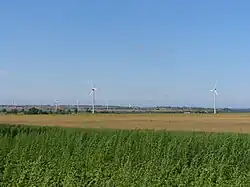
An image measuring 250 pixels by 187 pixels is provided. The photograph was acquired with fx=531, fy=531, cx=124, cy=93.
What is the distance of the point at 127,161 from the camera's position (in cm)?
1430

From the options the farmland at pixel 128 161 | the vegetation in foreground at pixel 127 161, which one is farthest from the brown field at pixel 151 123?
the farmland at pixel 128 161

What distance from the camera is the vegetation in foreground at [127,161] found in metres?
11.4

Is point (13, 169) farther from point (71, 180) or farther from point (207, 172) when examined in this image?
point (207, 172)

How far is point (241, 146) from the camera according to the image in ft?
78.2

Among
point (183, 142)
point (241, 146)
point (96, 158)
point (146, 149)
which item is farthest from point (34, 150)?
point (241, 146)

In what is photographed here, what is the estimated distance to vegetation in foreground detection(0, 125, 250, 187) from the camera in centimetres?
1141

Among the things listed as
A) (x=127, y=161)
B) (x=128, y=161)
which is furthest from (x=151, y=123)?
(x=128, y=161)

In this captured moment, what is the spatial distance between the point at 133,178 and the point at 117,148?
1105 cm

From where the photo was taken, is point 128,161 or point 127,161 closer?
point 128,161

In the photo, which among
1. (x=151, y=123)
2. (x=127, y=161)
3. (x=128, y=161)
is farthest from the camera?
(x=151, y=123)

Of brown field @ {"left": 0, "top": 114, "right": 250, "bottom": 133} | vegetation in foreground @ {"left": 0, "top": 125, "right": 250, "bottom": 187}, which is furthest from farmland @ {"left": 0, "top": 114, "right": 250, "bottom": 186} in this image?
brown field @ {"left": 0, "top": 114, "right": 250, "bottom": 133}

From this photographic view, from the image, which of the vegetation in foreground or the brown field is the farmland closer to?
the vegetation in foreground

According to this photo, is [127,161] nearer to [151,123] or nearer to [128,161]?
[128,161]

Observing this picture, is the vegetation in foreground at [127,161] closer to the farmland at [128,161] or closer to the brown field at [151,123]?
the farmland at [128,161]
